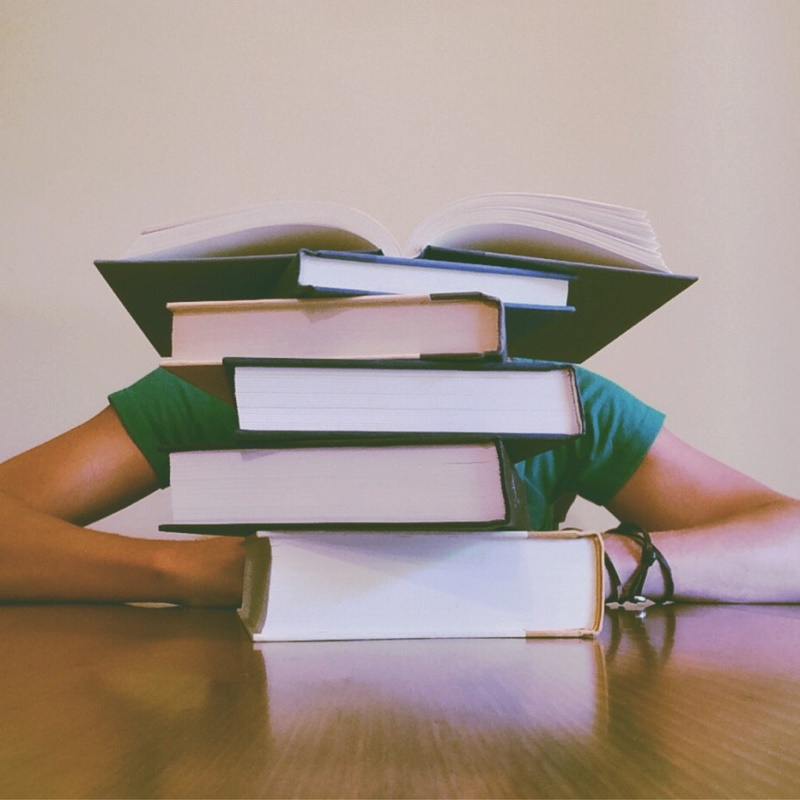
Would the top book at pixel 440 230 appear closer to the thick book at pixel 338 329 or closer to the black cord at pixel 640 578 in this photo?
the thick book at pixel 338 329

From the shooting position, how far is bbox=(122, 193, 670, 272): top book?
479 mm

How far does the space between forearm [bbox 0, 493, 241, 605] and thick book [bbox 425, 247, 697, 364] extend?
355mm

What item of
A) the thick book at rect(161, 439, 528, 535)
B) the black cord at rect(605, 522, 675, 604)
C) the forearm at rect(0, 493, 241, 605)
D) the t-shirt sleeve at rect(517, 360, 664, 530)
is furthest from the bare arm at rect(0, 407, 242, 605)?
the t-shirt sleeve at rect(517, 360, 664, 530)

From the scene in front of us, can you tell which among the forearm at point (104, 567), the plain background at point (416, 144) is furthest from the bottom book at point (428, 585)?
the plain background at point (416, 144)

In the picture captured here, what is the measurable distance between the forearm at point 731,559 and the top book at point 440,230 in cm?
34

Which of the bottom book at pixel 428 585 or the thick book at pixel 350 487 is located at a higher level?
the thick book at pixel 350 487

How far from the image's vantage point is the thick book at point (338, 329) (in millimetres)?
446

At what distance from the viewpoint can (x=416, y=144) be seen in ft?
4.42

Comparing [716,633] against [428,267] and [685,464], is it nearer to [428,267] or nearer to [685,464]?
[428,267]

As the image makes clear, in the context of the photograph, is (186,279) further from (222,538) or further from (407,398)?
(222,538)

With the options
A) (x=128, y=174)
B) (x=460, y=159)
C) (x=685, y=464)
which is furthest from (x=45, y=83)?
(x=685, y=464)

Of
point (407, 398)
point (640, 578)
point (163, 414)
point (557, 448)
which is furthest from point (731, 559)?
point (163, 414)

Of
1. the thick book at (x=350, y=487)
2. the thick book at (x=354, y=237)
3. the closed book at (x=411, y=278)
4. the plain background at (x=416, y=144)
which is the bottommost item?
the thick book at (x=350, y=487)

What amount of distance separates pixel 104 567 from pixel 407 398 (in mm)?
448
